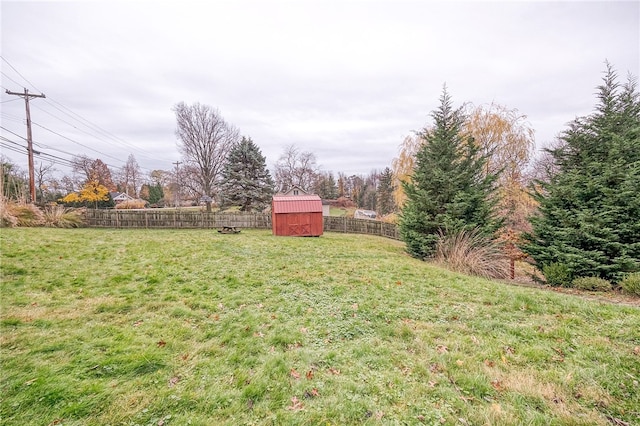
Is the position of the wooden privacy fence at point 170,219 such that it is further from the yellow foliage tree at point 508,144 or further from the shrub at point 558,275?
the shrub at point 558,275

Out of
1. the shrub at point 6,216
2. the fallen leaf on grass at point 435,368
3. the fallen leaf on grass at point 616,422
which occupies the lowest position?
the fallen leaf on grass at point 435,368

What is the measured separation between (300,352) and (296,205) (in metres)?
11.8

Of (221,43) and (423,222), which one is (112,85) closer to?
(221,43)

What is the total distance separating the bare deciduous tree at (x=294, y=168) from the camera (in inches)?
1518

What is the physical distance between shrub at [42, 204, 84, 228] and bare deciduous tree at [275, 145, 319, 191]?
26339 millimetres

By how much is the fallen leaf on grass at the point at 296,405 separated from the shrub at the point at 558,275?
836 centimetres

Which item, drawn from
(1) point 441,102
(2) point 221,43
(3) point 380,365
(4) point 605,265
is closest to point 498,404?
(3) point 380,365

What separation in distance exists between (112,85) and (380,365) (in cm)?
2126

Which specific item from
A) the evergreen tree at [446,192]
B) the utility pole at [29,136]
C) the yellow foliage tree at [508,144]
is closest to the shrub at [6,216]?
the utility pole at [29,136]

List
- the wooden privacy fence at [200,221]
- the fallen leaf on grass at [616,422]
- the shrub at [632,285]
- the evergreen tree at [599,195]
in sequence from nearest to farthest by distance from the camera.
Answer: the fallen leaf on grass at [616,422]
the shrub at [632,285]
the evergreen tree at [599,195]
the wooden privacy fence at [200,221]

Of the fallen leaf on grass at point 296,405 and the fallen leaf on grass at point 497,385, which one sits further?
the fallen leaf on grass at point 497,385

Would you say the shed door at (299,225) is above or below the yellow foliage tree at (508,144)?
below

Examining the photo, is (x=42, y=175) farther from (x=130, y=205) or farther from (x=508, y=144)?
(x=508, y=144)

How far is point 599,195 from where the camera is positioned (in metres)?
6.99
